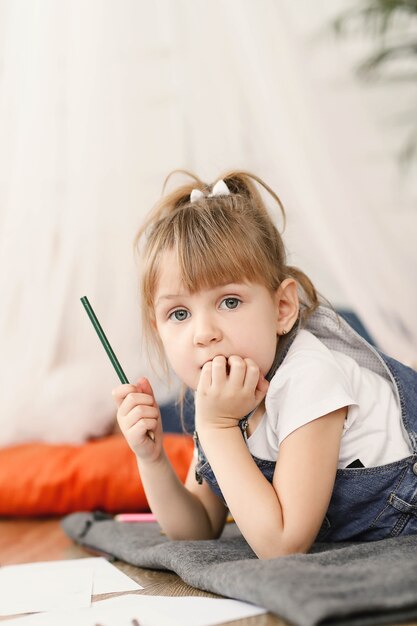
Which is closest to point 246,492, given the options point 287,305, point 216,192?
point 287,305

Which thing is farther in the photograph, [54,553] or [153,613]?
[54,553]

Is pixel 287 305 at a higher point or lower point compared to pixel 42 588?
higher

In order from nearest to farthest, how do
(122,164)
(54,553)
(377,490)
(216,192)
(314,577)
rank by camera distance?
1. (314,577)
2. (377,490)
3. (216,192)
4. (54,553)
5. (122,164)

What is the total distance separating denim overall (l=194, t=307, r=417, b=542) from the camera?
1059mm

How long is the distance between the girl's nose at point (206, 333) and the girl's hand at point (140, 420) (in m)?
0.17

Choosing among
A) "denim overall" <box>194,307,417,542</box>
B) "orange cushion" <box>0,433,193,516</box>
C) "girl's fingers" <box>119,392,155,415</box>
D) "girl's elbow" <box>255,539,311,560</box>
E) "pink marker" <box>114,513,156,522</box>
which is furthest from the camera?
"orange cushion" <box>0,433,193,516</box>

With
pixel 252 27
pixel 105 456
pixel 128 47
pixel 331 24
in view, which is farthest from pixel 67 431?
pixel 331 24

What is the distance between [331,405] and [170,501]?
339mm

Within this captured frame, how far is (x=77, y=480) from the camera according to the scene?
1649 mm

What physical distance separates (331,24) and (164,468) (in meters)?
1.57

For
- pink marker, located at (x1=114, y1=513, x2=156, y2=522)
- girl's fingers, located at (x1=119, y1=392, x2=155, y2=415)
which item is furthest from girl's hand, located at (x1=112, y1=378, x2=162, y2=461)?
pink marker, located at (x1=114, y1=513, x2=156, y2=522)

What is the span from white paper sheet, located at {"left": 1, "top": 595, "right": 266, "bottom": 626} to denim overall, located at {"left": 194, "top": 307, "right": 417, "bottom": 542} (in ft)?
0.80

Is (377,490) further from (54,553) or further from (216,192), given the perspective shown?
(54,553)

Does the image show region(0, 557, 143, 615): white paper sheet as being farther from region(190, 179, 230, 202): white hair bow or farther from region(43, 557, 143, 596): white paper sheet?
region(190, 179, 230, 202): white hair bow
